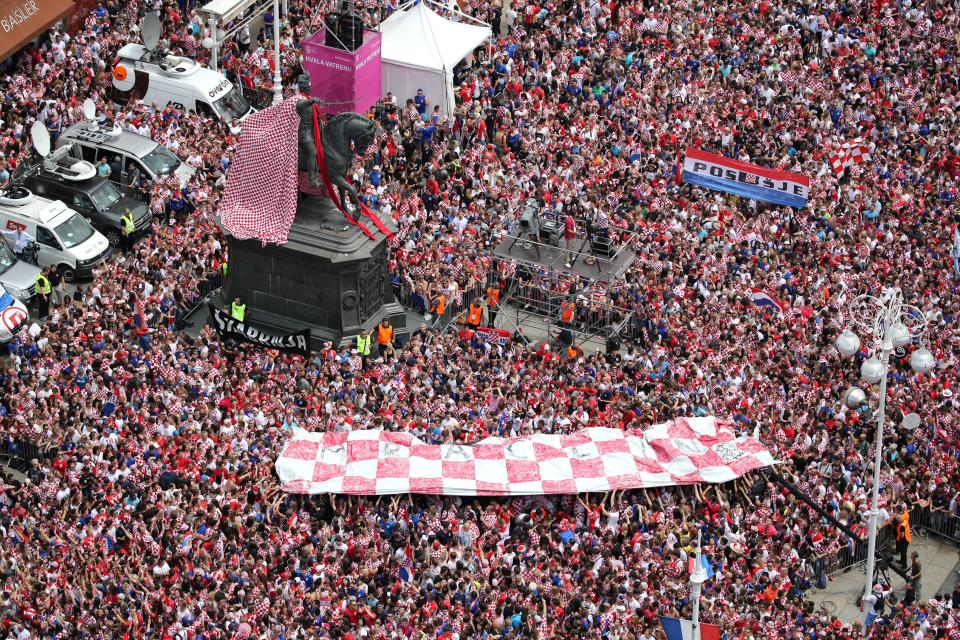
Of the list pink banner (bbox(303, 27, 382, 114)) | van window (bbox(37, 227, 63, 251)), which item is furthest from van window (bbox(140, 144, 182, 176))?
pink banner (bbox(303, 27, 382, 114))

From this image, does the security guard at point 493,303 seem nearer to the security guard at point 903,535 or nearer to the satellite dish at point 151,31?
the security guard at point 903,535

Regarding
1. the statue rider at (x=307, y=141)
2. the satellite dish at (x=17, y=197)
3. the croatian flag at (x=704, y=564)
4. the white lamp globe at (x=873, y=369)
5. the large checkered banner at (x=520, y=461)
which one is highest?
the white lamp globe at (x=873, y=369)

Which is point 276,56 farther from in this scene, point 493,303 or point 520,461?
point 520,461

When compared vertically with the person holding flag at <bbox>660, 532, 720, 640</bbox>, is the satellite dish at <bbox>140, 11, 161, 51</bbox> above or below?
below

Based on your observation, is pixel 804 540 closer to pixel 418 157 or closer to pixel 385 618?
pixel 385 618

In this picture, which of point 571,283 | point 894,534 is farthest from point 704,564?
point 571,283

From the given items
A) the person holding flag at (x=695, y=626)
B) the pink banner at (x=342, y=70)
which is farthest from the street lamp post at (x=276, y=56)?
the person holding flag at (x=695, y=626)

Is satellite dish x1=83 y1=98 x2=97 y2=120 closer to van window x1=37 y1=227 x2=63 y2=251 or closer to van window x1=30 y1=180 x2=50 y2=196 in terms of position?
van window x1=30 y1=180 x2=50 y2=196
